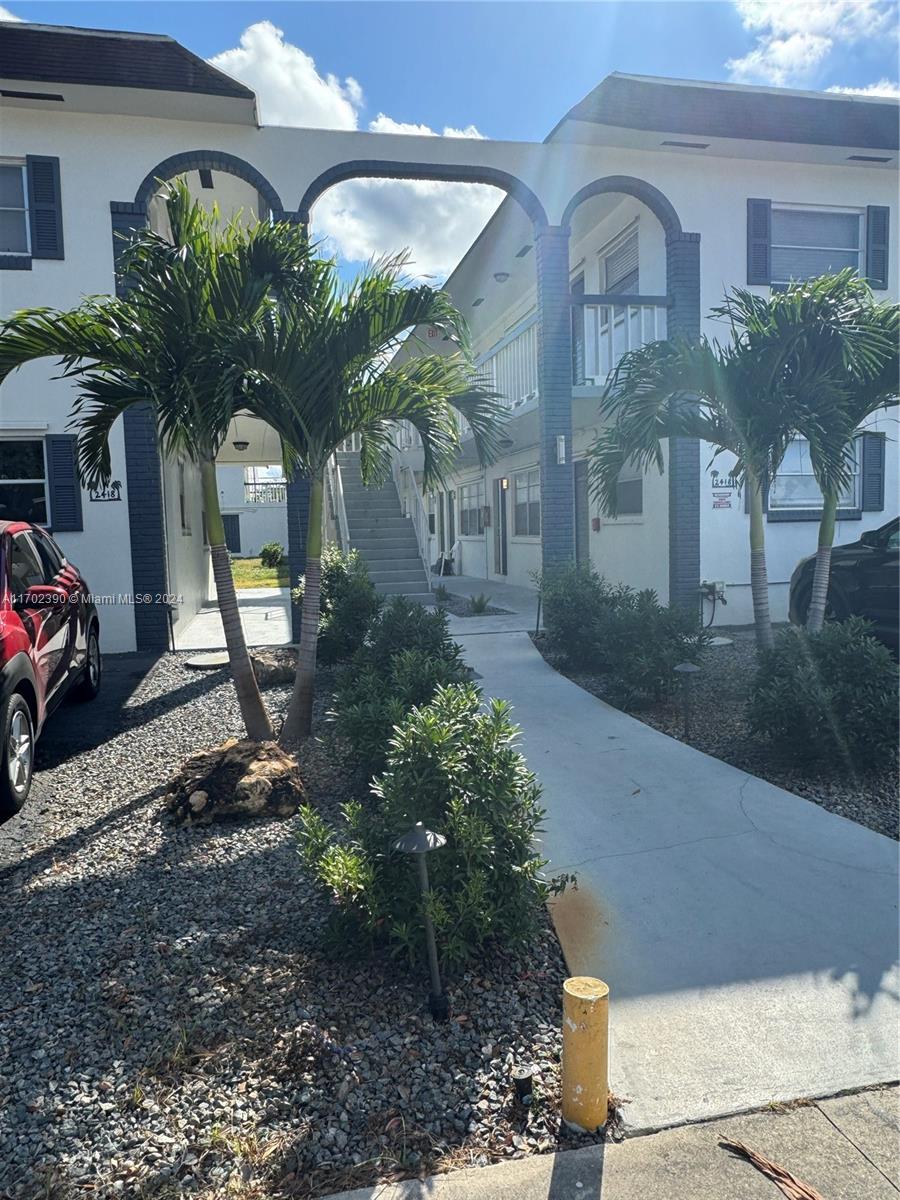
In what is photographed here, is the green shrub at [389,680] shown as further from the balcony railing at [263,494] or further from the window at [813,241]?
the balcony railing at [263,494]

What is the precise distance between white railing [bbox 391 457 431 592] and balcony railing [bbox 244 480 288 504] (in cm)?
2359

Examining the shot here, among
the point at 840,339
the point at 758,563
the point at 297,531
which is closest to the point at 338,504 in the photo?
the point at 297,531

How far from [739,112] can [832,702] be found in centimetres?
852

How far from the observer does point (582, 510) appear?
1400 cm

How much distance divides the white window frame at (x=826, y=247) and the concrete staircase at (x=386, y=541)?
670 cm

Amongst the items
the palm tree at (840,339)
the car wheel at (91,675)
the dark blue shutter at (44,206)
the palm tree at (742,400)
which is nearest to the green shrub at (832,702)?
the palm tree at (742,400)

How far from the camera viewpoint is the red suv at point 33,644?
4.71 meters

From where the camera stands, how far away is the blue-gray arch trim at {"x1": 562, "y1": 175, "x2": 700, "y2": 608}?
34.8ft

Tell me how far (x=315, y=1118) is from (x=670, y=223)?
1113cm

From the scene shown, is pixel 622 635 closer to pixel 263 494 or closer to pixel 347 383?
pixel 347 383

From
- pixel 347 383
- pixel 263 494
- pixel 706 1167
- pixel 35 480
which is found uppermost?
pixel 263 494

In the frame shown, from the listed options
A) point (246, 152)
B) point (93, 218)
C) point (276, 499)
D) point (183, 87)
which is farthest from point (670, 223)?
point (276, 499)

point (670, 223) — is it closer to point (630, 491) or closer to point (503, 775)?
point (630, 491)

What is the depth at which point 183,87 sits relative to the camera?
28.9 ft
